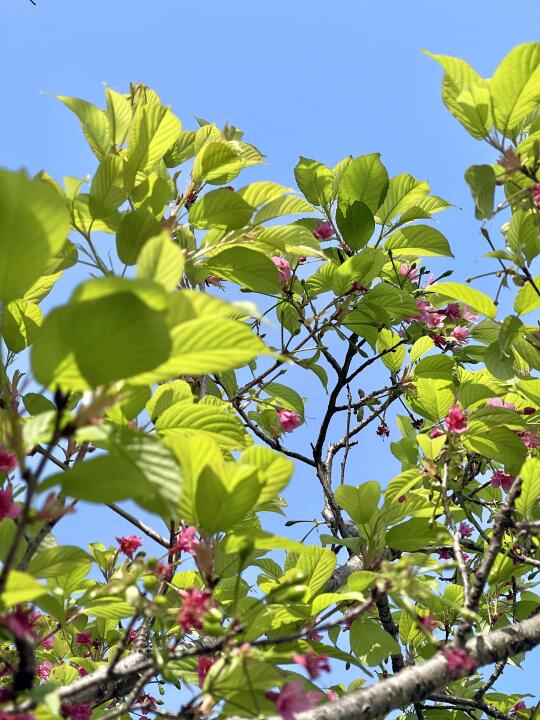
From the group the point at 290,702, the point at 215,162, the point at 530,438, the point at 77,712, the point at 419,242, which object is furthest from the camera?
the point at 419,242

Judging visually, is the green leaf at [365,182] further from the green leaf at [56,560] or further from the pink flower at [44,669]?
the pink flower at [44,669]

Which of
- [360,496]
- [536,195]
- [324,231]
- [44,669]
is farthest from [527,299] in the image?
[44,669]

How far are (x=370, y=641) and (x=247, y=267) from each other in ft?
3.89

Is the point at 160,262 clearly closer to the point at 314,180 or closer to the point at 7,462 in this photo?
the point at 7,462

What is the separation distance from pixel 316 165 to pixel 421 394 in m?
1.06

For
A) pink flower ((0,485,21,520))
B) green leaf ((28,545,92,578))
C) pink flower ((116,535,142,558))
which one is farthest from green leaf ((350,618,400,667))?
pink flower ((0,485,21,520))

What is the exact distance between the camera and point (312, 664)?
123 cm

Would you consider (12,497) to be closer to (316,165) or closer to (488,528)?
(316,165)

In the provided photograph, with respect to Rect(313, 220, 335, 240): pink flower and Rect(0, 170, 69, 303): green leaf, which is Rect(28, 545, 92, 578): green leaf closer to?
Rect(0, 170, 69, 303): green leaf

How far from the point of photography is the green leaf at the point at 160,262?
1022 mm

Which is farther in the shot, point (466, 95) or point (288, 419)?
point (288, 419)

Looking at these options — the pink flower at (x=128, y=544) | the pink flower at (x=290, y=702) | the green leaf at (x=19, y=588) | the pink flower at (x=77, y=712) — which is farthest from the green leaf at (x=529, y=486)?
the green leaf at (x=19, y=588)

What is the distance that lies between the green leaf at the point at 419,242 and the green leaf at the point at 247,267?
1070 millimetres

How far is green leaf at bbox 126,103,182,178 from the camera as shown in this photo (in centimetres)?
181
